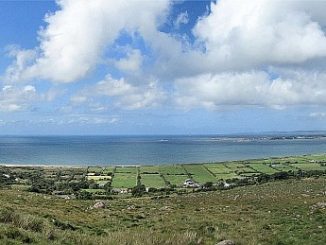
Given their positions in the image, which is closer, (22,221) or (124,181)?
(22,221)

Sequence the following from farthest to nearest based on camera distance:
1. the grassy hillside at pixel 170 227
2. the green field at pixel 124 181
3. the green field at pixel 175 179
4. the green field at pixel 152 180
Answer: the green field at pixel 175 179 < the green field at pixel 152 180 < the green field at pixel 124 181 < the grassy hillside at pixel 170 227

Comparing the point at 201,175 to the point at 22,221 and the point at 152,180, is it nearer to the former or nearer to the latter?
the point at 152,180

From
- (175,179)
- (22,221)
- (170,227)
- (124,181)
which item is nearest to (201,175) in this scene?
(175,179)

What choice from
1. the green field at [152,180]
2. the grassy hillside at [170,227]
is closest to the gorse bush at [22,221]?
the grassy hillside at [170,227]

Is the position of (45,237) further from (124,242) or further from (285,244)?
(285,244)

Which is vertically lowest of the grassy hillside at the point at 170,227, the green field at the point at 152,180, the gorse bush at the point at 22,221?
the green field at the point at 152,180

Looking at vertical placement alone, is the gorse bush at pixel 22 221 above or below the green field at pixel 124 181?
above

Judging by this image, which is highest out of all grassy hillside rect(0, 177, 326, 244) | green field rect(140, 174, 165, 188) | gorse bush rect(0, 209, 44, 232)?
gorse bush rect(0, 209, 44, 232)

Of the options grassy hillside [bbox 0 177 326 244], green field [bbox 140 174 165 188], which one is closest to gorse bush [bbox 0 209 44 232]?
grassy hillside [bbox 0 177 326 244]

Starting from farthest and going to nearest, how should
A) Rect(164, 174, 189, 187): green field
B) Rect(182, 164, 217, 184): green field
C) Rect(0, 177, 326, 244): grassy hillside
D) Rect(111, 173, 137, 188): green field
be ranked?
Rect(182, 164, 217, 184): green field
Rect(164, 174, 189, 187): green field
Rect(111, 173, 137, 188): green field
Rect(0, 177, 326, 244): grassy hillside

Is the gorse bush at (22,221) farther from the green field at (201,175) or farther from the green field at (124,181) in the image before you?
the green field at (201,175)

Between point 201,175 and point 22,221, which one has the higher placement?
point 22,221

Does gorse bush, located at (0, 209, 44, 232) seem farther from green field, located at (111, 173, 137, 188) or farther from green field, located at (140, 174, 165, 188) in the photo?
green field, located at (140, 174, 165, 188)
